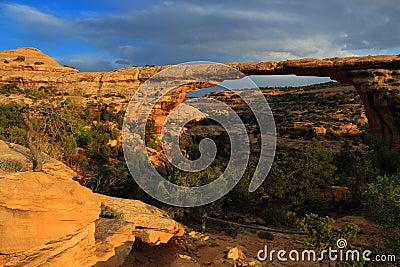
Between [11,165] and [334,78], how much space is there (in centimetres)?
1734

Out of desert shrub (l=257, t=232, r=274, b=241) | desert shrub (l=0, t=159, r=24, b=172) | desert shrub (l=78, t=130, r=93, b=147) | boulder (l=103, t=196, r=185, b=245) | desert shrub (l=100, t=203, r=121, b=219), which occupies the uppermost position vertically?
desert shrub (l=0, t=159, r=24, b=172)

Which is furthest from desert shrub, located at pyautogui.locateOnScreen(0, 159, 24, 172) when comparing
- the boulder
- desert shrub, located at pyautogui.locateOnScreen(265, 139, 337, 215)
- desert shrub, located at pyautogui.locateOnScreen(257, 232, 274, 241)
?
desert shrub, located at pyautogui.locateOnScreen(265, 139, 337, 215)

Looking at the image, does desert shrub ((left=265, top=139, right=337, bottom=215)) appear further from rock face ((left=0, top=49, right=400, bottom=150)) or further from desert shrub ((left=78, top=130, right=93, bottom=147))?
desert shrub ((left=78, top=130, right=93, bottom=147))

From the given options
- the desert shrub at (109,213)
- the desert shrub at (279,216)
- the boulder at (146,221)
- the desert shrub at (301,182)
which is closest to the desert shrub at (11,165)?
the desert shrub at (109,213)

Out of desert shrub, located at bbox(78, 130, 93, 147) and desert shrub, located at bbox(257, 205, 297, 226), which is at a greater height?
desert shrub, located at bbox(78, 130, 93, 147)

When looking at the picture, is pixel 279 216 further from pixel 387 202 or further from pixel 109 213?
pixel 109 213

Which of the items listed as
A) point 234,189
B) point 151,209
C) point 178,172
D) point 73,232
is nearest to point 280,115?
point 234,189

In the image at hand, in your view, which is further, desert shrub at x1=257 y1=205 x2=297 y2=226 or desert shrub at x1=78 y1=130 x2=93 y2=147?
desert shrub at x1=78 y1=130 x2=93 y2=147

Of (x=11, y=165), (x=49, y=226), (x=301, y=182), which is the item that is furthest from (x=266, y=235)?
(x=11, y=165)

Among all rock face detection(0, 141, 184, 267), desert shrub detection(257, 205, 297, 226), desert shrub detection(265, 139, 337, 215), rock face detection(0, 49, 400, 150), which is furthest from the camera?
rock face detection(0, 49, 400, 150)

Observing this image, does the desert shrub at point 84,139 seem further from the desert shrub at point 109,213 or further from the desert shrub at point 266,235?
the desert shrub at point 266,235

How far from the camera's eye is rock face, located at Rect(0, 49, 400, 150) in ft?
53.3

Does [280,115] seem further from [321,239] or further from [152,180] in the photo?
[321,239]

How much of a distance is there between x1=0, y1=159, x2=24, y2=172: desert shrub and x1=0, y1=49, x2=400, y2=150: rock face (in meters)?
13.3
